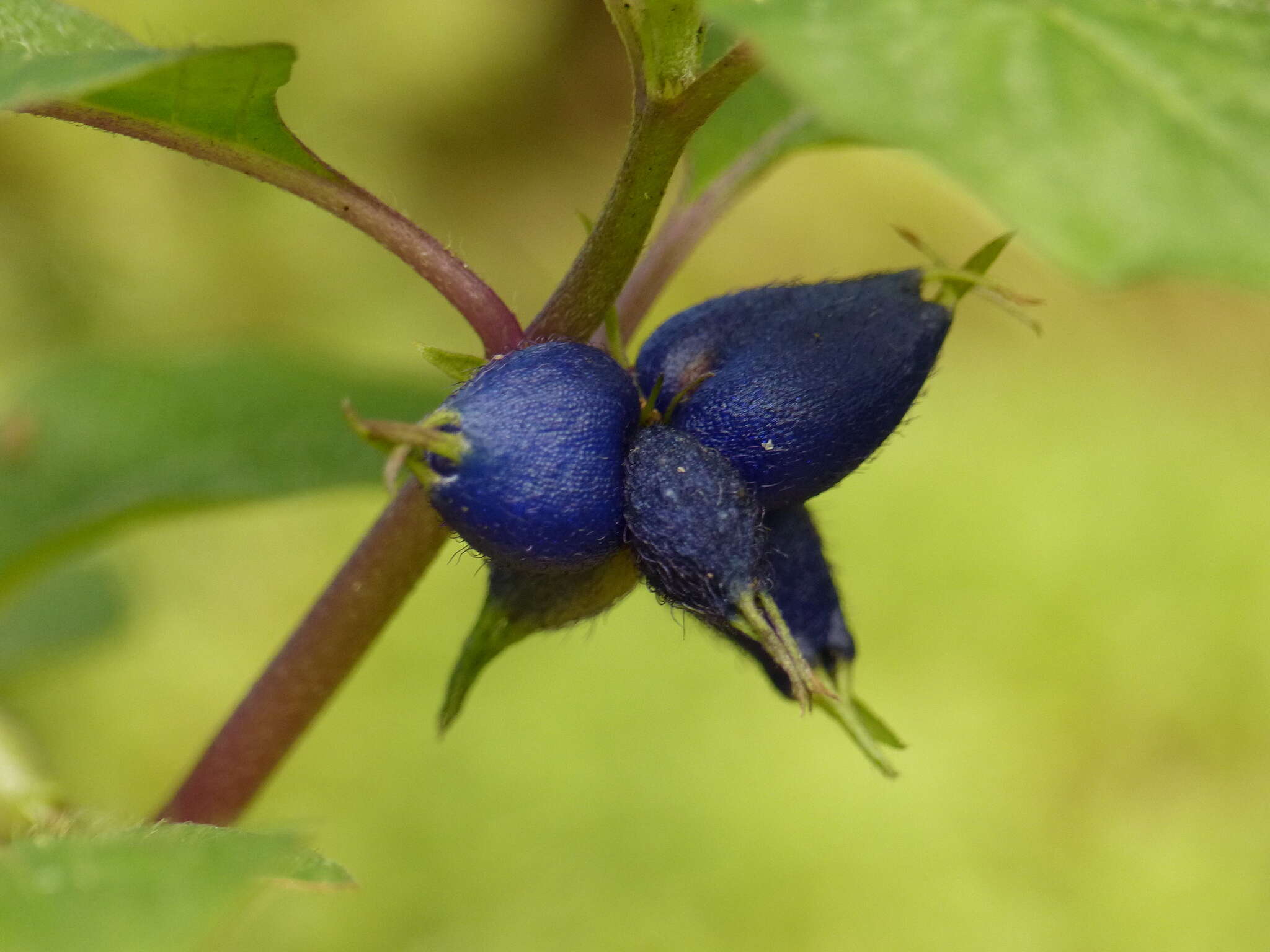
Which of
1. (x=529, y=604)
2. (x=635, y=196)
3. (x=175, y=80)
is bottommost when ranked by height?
(x=529, y=604)

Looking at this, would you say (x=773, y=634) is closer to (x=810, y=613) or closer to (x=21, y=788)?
(x=810, y=613)

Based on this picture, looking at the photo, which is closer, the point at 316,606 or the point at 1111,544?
A: the point at 316,606

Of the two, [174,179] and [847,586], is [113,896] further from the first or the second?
[174,179]

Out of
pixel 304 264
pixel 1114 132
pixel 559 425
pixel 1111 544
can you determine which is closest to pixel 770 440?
pixel 559 425

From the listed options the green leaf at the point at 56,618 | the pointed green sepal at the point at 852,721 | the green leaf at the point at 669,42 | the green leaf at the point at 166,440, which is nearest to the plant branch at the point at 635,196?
the green leaf at the point at 669,42

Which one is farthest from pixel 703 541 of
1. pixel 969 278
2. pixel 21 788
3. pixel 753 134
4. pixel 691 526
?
pixel 21 788

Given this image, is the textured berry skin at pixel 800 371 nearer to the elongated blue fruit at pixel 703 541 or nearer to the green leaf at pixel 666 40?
the elongated blue fruit at pixel 703 541
